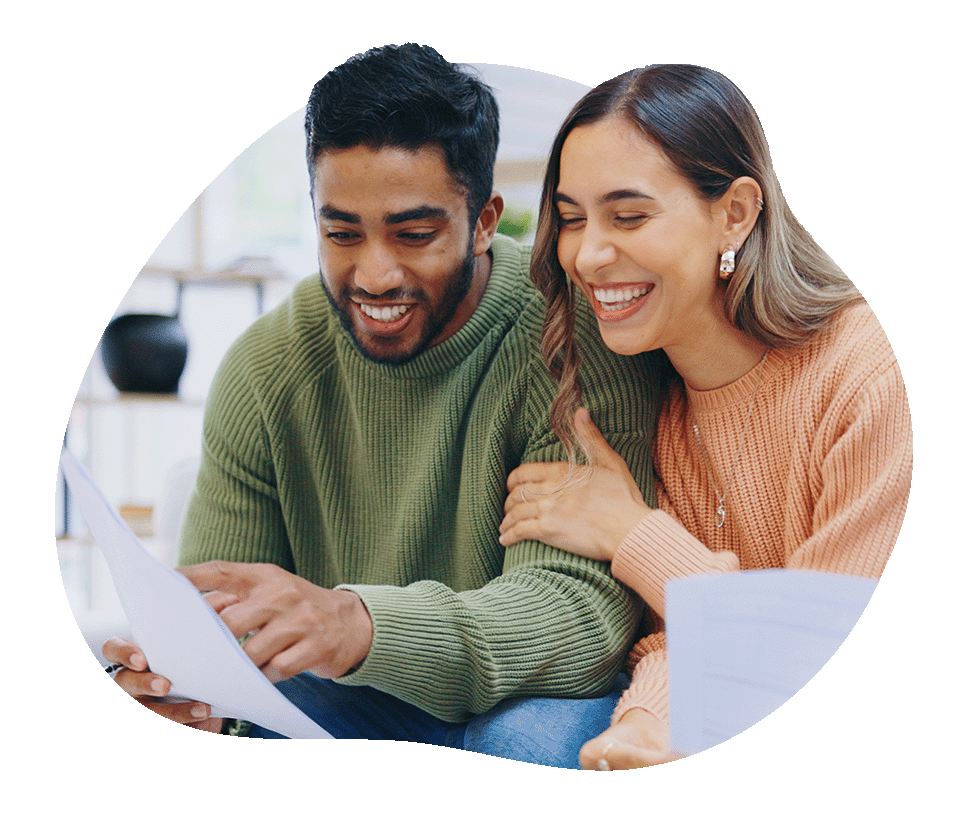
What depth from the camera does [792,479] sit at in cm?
109

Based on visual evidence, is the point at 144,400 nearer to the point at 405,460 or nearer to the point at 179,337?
the point at 179,337

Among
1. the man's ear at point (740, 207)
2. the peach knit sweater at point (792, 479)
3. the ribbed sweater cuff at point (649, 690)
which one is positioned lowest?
the ribbed sweater cuff at point (649, 690)

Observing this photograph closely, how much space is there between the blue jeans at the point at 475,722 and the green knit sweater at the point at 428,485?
0.7 inches

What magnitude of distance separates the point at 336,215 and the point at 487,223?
158 mm

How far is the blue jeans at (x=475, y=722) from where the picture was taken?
1.12m

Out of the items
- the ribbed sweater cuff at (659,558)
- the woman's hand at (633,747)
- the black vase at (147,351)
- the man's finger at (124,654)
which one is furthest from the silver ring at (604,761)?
the black vase at (147,351)

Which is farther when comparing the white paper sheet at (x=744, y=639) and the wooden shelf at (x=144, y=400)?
the wooden shelf at (x=144, y=400)

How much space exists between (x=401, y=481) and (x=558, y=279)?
28 cm

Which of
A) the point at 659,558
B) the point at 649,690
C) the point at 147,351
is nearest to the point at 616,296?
the point at 659,558

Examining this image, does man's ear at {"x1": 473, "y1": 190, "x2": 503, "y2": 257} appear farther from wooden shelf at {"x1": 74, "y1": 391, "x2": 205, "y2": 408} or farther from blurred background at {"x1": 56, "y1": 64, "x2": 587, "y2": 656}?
wooden shelf at {"x1": 74, "y1": 391, "x2": 205, "y2": 408}

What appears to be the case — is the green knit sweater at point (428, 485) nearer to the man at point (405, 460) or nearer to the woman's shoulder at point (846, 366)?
the man at point (405, 460)

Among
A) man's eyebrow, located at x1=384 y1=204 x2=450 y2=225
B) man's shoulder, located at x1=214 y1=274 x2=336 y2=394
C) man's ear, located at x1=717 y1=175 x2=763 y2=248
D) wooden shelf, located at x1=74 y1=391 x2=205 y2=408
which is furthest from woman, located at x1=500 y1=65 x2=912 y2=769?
wooden shelf, located at x1=74 y1=391 x2=205 y2=408

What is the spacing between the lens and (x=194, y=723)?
1207 millimetres

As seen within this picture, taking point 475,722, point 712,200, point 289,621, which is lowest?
point 475,722
